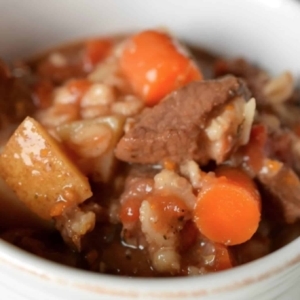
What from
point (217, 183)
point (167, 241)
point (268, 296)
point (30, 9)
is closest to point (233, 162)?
point (217, 183)

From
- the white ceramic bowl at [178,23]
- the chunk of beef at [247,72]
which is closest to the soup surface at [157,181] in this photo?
the chunk of beef at [247,72]

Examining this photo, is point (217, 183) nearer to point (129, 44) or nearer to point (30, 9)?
point (129, 44)

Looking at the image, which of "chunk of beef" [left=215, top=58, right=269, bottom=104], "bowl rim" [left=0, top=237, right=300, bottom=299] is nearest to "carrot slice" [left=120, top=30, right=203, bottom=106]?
"chunk of beef" [left=215, top=58, right=269, bottom=104]

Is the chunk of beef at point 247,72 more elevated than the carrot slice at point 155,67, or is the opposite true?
the carrot slice at point 155,67

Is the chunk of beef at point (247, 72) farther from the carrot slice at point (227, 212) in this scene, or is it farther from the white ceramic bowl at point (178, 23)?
the carrot slice at point (227, 212)

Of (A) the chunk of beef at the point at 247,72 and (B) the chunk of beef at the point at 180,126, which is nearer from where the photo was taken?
(B) the chunk of beef at the point at 180,126

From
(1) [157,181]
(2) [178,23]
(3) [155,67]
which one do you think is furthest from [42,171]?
(2) [178,23]

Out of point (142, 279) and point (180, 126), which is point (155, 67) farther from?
point (142, 279)
